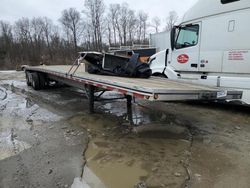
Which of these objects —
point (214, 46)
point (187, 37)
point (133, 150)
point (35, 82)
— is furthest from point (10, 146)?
point (35, 82)

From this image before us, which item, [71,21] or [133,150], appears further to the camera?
[71,21]

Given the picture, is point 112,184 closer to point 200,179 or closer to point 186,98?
point 200,179

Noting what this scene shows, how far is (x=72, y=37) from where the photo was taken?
181 feet

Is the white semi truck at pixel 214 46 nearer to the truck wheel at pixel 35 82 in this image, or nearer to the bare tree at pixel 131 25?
the truck wheel at pixel 35 82

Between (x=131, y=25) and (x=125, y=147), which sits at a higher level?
(x=131, y=25)

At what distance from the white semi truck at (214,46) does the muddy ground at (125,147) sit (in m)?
1.04

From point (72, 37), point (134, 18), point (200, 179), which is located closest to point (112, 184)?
point (200, 179)

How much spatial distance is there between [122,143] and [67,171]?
1318mm

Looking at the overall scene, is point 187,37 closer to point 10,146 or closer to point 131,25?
point 10,146

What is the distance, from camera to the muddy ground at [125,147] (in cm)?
331

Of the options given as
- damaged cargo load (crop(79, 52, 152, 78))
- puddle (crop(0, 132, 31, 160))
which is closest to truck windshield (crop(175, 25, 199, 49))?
damaged cargo load (crop(79, 52, 152, 78))

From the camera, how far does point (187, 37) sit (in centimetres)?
754

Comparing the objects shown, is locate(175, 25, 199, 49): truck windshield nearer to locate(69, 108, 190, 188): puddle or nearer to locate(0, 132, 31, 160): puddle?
locate(69, 108, 190, 188): puddle

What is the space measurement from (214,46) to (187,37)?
1033 millimetres
